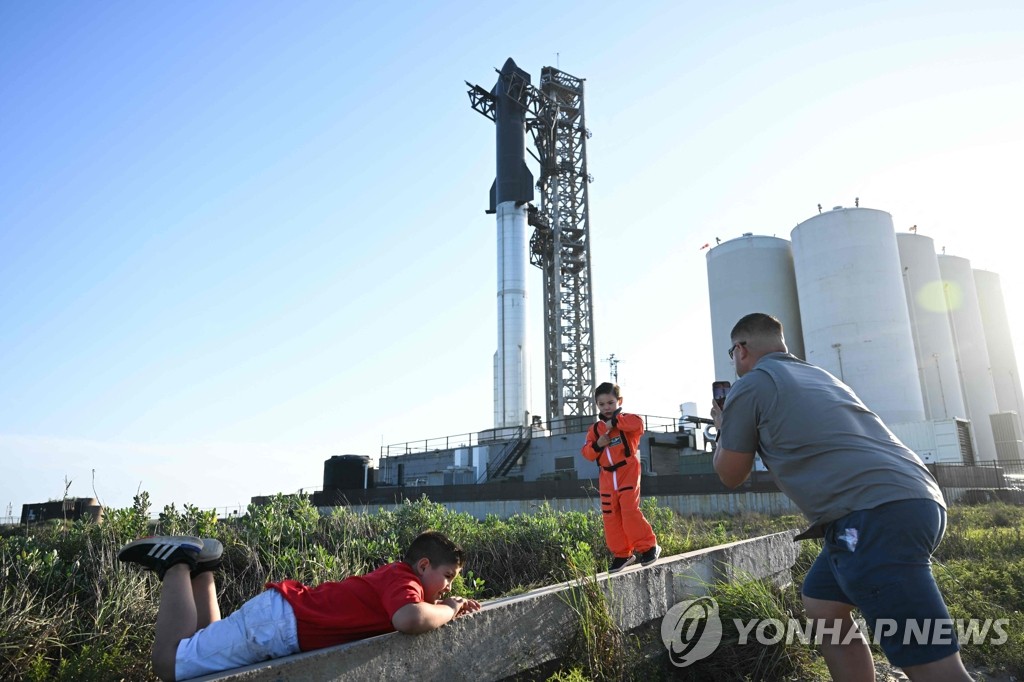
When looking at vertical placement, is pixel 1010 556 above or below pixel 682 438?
below

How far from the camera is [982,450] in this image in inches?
1243

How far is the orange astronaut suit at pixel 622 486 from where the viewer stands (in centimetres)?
513

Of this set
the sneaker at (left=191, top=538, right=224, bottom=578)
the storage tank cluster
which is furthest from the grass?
the storage tank cluster

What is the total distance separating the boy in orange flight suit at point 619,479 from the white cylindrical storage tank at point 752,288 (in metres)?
29.3

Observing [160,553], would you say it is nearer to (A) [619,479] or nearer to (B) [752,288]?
(A) [619,479]

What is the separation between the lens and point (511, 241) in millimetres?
35281

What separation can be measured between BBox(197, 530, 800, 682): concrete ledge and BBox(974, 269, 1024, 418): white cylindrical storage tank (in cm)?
4019

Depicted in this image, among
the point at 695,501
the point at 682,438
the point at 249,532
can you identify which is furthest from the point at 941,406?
the point at 249,532

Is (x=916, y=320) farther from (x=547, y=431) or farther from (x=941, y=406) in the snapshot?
(x=547, y=431)

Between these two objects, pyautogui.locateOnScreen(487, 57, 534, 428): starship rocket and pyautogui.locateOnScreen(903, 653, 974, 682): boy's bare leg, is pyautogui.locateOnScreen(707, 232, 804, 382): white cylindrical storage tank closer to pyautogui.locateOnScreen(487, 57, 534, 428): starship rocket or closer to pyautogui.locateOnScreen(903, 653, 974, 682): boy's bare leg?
pyautogui.locateOnScreen(487, 57, 534, 428): starship rocket

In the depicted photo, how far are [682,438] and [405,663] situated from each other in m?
27.1

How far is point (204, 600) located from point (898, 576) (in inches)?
113

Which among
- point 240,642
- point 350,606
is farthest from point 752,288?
point 240,642

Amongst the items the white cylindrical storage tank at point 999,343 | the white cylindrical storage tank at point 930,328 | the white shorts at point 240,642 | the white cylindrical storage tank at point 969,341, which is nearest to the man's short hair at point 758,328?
the white shorts at point 240,642
